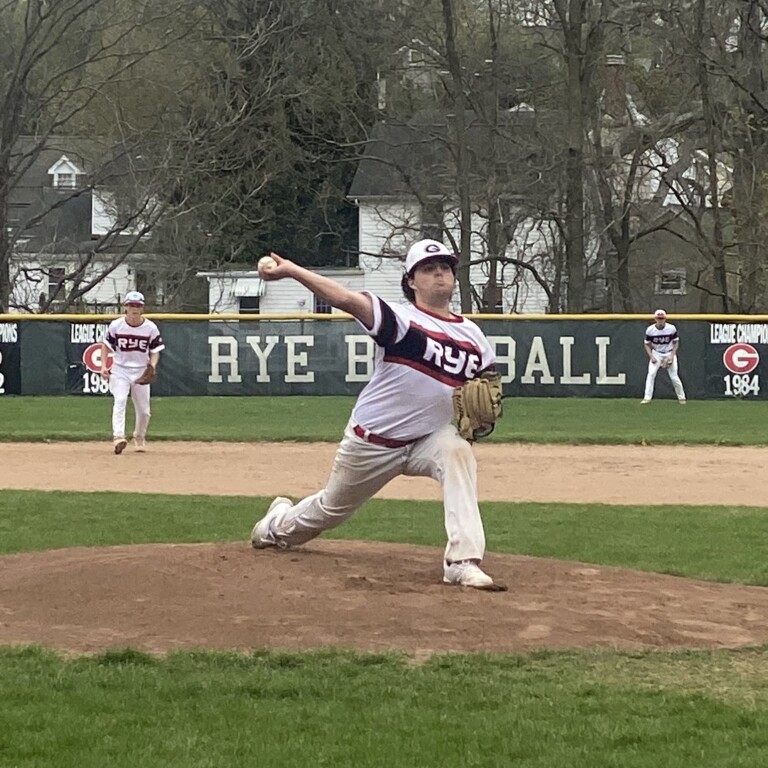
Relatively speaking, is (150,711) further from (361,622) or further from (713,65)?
(713,65)

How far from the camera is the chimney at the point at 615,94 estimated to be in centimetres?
3862

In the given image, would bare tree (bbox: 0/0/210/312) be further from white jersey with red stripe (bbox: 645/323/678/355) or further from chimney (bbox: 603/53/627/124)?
white jersey with red stripe (bbox: 645/323/678/355)

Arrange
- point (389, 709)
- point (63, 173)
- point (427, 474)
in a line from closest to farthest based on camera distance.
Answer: point (389, 709)
point (427, 474)
point (63, 173)

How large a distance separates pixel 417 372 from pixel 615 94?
34.5 meters

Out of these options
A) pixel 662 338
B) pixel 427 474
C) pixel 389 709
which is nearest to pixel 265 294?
pixel 662 338

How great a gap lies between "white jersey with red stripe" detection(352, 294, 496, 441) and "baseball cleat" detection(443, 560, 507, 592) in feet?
2.31

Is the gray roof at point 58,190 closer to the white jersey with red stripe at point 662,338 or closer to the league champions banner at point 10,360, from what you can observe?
the league champions banner at point 10,360

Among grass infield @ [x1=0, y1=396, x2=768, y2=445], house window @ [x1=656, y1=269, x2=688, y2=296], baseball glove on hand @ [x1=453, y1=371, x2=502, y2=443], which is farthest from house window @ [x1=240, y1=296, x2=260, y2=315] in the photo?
baseball glove on hand @ [x1=453, y1=371, x2=502, y2=443]

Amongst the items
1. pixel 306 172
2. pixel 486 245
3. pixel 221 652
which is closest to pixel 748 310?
pixel 486 245

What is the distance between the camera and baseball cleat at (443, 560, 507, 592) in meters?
6.98

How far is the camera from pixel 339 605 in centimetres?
660

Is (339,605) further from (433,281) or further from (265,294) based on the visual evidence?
(265,294)

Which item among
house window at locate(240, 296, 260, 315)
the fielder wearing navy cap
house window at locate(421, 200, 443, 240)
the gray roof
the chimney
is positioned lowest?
the fielder wearing navy cap

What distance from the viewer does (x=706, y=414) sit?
22.5 m
